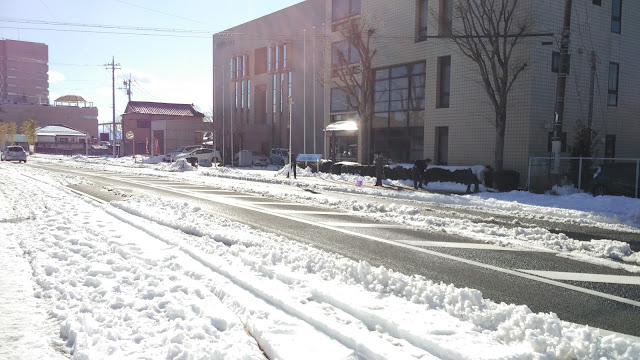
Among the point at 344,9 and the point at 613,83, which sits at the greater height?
the point at 344,9

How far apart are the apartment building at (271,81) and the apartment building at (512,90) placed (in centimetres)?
1130

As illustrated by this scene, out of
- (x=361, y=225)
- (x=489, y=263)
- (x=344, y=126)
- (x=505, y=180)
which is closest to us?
(x=489, y=263)

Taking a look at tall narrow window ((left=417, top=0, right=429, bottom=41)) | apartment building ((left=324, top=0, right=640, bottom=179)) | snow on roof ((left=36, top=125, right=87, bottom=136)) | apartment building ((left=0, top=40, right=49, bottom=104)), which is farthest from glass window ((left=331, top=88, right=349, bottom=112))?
apartment building ((left=0, top=40, right=49, bottom=104))

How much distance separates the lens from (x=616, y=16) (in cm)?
2650

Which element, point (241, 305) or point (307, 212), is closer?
point (241, 305)

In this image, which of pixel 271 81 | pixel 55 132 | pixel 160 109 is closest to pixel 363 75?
pixel 271 81

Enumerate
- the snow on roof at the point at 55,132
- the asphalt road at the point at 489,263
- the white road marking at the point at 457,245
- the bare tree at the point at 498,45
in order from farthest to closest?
1. the snow on roof at the point at 55,132
2. the bare tree at the point at 498,45
3. the white road marking at the point at 457,245
4. the asphalt road at the point at 489,263

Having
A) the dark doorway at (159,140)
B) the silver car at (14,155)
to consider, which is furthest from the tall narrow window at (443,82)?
the dark doorway at (159,140)

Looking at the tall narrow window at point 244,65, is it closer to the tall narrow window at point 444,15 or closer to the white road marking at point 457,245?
the tall narrow window at point 444,15

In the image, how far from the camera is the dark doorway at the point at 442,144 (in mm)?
27000

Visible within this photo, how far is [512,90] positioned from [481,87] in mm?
1702

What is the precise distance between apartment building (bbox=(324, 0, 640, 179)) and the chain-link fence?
110cm

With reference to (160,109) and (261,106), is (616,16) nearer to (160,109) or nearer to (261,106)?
(261,106)

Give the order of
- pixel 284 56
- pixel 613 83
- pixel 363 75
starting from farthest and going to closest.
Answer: pixel 284 56, pixel 363 75, pixel 613 83
